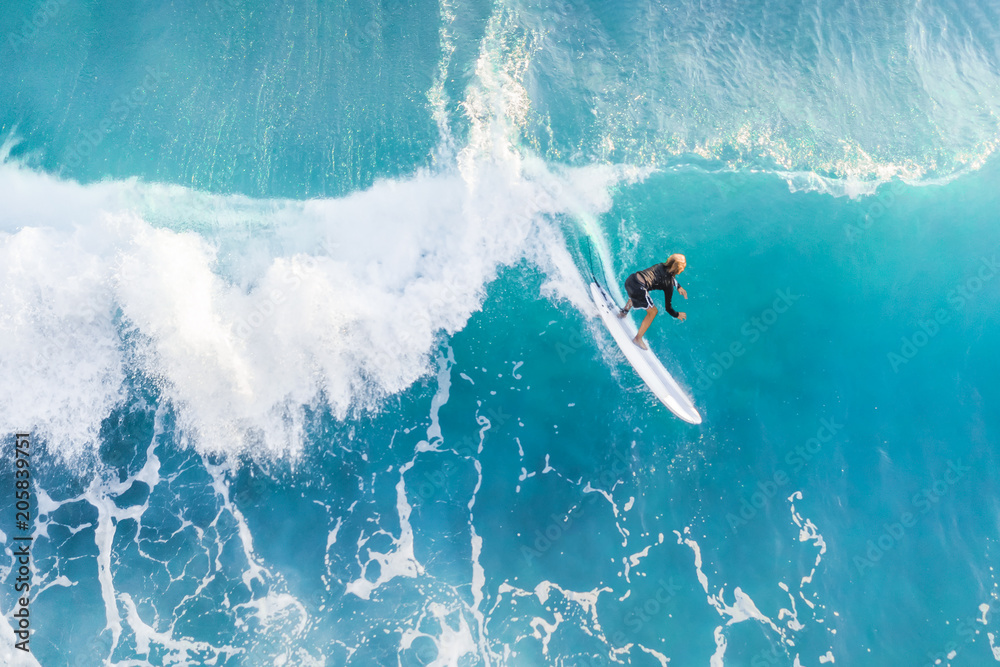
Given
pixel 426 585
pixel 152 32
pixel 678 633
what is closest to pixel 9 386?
pixel 152 32

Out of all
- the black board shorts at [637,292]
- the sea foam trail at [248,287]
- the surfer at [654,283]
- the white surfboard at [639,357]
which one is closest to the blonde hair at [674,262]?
the surfer at [654,283]

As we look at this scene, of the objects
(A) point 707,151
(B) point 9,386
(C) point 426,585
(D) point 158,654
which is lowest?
(D) point 158,654

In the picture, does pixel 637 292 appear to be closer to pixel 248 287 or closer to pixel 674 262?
pixel 674 262

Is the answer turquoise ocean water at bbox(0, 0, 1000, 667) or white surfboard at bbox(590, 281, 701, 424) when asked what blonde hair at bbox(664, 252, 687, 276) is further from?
turquoise ocean water at bbox(0, 0, 1000, 667)

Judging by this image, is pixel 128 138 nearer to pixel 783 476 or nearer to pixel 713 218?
pixel 713 218

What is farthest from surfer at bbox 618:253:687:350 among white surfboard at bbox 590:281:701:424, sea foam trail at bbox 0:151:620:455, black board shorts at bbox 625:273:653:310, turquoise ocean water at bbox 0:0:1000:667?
sea foam trail at bbox 0:151:620:455

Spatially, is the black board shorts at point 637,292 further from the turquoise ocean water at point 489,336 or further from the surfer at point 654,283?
the turquoise ocean water at point 489,336

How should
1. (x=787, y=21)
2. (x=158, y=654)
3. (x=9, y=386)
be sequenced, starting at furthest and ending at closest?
1. (x=787, y=21)
2. (x=9, y=386)
3. (x=158, y=654)
